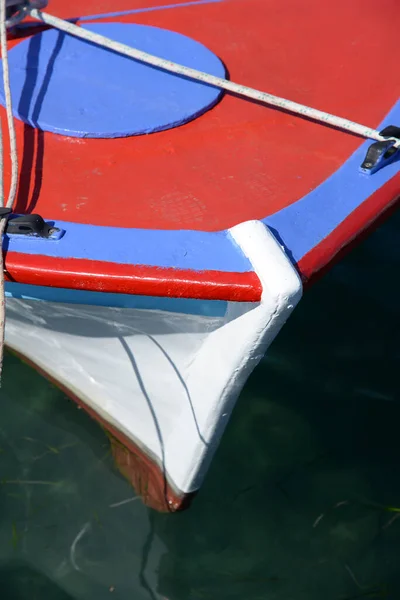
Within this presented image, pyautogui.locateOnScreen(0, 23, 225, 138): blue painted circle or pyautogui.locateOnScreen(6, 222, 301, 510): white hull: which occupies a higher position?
pyautogui.locateOnScreen(0, 23, 225, 138): blue painted circle

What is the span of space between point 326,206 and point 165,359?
772 mm

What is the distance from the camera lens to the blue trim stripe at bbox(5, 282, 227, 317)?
2385mm

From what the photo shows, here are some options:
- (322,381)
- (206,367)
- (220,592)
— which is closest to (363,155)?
(206,367)

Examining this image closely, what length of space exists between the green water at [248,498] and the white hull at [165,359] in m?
0.19

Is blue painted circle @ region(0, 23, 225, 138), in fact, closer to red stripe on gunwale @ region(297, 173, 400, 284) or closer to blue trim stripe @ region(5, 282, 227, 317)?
blue trim stripe @ region(5, 282, 227, 317)

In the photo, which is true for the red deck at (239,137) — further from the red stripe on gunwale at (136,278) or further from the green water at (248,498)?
the green water at (248,498)

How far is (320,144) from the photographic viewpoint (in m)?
2.73

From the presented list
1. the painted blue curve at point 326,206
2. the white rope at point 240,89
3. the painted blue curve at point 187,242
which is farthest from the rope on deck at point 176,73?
the painted blue curve at point 187,242

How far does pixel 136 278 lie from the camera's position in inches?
83.1

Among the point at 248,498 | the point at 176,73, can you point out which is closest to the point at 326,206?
the point at 176,73

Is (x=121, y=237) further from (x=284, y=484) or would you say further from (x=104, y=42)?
(x=284, y=484)

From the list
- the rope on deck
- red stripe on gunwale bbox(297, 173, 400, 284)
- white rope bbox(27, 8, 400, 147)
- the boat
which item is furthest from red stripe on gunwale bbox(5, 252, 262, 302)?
white rope bbox(27, 8, 400, 147)

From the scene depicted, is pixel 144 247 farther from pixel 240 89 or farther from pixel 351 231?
pixel 240 89

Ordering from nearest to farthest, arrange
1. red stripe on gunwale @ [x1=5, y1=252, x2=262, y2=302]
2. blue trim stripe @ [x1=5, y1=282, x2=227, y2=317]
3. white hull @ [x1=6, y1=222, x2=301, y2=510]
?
red stripe on gunwale @ [x1=5, y1=252, x2=262, y2=302]
white hull @ [x1=6, y1=222, x2=301, y2=510]
blue trim stripe @ [x1=5, y1=282, x2=227, y2=317]
